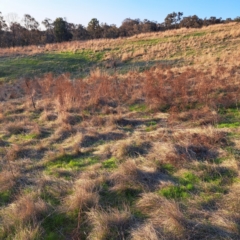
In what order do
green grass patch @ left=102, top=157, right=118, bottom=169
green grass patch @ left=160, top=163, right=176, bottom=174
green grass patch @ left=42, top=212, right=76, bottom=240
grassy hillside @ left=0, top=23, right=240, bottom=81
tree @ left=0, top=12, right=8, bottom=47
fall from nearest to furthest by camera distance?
green grass patch @ left=42, top=212, right=76, bottom=240
green grass patch @ left=160, top=163, right=176, bottom=174
green grass patch @ left=102, top=157, right=118, bottom=169
grassy hillside @ left=0, top=23, right=240, bottom=81
tree @ left=0, top=12, right=8, bottom=47

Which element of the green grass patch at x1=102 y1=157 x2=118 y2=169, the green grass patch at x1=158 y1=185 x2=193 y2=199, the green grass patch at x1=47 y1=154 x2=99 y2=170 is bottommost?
the green grass patch at x1=47 y1=154 x2=99 y2=170

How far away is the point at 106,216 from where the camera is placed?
3.24 meters

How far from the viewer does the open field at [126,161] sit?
322cm

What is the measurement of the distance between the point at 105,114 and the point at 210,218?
16.6 feet

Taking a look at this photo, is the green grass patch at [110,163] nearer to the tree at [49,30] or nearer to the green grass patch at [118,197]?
the green grass patch at [118,197]

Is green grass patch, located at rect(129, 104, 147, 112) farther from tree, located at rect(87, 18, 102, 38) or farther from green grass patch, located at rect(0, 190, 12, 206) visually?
tree, located at rect(87, 18, 102, 38)

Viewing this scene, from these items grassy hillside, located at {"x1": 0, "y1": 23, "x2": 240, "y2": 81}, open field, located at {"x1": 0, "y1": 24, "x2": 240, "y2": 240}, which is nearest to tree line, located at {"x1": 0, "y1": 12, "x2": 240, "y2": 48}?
grassy hillside, located at {"x1": 0, "y1": 23, "x2": 240, "y2": 81}

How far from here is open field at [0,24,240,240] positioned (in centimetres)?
322

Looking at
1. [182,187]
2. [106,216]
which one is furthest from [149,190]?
[106,216]

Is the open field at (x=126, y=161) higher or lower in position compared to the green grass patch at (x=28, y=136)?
higher

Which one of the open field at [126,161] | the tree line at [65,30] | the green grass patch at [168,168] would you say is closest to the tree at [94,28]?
the tree line at [65,30]

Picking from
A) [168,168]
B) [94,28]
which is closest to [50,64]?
[168,168]

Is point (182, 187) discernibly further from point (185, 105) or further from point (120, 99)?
point (120, 99)

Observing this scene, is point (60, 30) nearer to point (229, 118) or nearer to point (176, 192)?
point (229, 118)
